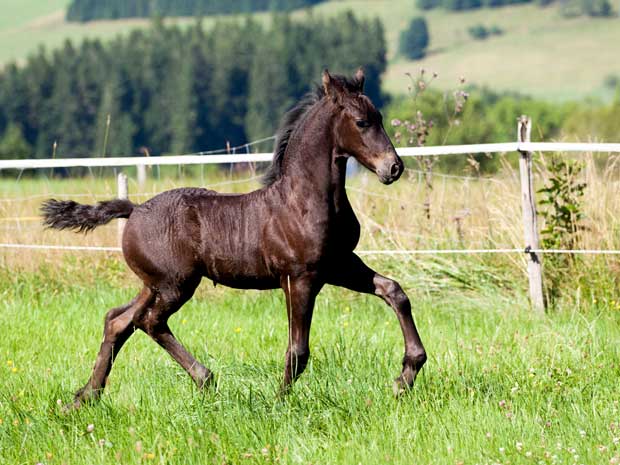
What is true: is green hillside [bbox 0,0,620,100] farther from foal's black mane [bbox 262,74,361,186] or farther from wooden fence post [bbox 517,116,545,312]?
foal's black mane [bbox 262,74,361,186]

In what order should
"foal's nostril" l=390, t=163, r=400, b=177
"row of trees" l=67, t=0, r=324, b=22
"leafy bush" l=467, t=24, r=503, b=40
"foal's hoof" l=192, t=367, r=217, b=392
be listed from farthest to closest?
"row of trees" l=67, t=0, r=324, b=22 → "leafy bush" l=467, t=24, r=503, b=40 → "foal's hoof" l=192, t=367, r=217, b=392 → "foal's nostril" l=390, t=163, r=400, b=177

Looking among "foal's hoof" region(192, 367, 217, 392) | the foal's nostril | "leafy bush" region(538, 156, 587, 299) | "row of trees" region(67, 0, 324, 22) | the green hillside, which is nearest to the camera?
the foal's nostril

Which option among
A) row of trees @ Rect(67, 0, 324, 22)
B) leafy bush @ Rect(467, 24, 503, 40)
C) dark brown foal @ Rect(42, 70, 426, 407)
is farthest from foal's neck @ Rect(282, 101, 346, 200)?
row of trees @ Rect(67, 0, 324, 22)

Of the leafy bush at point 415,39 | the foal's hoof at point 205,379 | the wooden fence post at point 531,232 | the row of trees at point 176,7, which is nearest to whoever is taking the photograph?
the foal's hoof at point 205,379

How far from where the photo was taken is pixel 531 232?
28.2ft

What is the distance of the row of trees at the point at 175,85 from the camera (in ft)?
311

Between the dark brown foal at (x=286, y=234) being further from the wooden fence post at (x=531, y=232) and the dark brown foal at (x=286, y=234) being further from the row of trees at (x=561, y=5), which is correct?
the row of trees at (x=561, y=5)

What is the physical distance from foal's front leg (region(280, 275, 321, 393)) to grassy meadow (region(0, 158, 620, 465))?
4.3 inches

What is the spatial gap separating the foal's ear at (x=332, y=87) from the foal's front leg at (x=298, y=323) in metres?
0.95

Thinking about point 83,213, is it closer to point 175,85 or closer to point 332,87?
point 332,87

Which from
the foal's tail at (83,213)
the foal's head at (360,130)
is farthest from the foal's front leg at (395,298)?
the foal's tail at (83,213)

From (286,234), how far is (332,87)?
0.80 m

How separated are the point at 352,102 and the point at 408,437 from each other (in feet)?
5.62

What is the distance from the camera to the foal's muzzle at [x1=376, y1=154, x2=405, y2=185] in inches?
197
